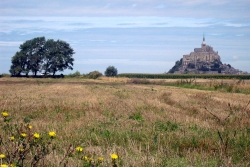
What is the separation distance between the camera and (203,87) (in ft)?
129

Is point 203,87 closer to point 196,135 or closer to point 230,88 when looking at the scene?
point 230,88

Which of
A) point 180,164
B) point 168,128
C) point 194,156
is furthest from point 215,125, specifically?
point 180,164

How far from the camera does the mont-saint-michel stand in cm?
16175

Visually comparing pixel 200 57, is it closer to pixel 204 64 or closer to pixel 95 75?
pixel 204 64

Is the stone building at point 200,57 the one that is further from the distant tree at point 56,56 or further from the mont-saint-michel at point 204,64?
the distant tree at point 56,56

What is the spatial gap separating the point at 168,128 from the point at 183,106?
7.20 metres

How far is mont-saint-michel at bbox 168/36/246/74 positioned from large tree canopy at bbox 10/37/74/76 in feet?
266

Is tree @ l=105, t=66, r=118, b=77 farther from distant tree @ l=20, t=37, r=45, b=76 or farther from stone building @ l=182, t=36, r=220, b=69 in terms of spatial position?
stone building @ l=182, t=36, r=220, b=69

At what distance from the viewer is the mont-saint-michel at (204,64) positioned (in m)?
162

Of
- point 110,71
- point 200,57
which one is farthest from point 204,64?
point 110,71

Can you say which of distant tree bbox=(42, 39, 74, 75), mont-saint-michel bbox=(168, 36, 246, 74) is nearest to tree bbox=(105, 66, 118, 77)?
distant tree bbox=(42, 39, 74, 75)

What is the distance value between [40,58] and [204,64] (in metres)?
90.9

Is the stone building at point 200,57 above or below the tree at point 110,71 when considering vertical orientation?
above

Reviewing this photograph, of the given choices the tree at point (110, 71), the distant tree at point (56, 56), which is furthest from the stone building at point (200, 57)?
the distant tree at point (56, 56)
